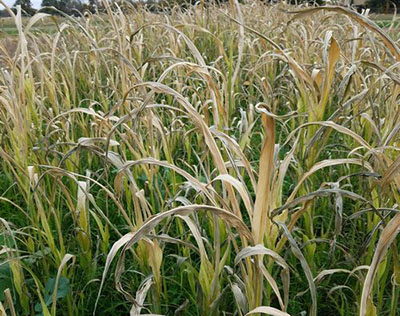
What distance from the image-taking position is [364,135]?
1262 millimetres

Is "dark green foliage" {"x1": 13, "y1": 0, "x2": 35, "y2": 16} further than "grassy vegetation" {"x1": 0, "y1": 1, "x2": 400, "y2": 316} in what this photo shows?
Yes

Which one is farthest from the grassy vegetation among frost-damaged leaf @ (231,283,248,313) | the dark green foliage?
the dark green foliage

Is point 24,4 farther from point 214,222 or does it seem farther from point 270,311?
point 270,311

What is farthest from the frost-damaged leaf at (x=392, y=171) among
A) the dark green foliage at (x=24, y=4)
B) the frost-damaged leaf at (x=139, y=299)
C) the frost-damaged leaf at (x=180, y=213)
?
the dark green foliage at (x=24, y=4)

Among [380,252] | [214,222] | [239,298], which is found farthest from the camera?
[214,222]

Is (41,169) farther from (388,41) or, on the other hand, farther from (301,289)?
(388,41)

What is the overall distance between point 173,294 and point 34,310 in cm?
28

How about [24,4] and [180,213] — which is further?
[24,4]

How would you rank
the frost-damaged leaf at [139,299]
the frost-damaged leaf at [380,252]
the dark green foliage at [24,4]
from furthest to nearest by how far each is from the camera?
the dark green foliage at [24,4] < the frost-damaged leaf at [139,299] < the frost-damaged leaf at [380,252]

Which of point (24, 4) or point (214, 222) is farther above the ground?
point (24, 4)

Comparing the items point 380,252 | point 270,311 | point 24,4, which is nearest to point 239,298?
point 270,311

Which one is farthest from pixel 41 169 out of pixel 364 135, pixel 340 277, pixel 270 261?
pixel 364 135

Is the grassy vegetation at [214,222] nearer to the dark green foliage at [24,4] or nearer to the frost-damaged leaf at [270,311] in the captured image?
the frost-damaged leaf at [270,311]

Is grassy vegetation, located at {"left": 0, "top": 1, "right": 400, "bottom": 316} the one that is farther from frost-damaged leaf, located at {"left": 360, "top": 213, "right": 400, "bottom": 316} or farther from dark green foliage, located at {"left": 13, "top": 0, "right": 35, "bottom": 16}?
dark green foliage, located at {"left": 13, "top": 0, "right": 35, "bottom": 16}
